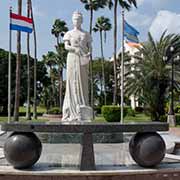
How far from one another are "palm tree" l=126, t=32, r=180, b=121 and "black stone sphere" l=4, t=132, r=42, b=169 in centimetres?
2728

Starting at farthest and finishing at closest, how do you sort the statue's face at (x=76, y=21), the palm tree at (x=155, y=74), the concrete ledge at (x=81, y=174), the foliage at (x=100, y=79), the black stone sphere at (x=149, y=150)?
the foliage at (x=100, y=79), the palm tree at (x=155, y=74), the statue's face at (x=76, y=21), the black stone sphere at (x=149, y=150), the concrete ledge at (x=81, y=174)

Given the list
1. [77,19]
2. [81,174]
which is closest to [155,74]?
[77,19]

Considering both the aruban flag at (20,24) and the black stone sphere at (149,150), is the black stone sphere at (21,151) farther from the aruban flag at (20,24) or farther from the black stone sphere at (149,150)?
the aruban flag at (20,24)

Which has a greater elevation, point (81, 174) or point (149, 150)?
point (149, 150)

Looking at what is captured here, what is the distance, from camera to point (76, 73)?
47.8ft

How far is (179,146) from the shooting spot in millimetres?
12000

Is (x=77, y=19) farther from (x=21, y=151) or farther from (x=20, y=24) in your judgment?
(x=21, y=151)

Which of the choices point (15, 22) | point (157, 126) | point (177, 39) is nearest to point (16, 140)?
point (157, 126)

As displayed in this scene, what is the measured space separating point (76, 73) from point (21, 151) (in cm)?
813

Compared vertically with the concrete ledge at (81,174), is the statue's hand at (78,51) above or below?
above

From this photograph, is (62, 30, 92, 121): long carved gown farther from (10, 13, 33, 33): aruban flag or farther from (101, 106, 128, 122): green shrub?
(101, 106, 128, 122): green shrub

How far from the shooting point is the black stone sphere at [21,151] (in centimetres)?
663

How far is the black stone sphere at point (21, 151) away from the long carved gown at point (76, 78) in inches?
301

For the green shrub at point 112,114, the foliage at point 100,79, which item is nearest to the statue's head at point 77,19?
the green shrub at point 112,114
